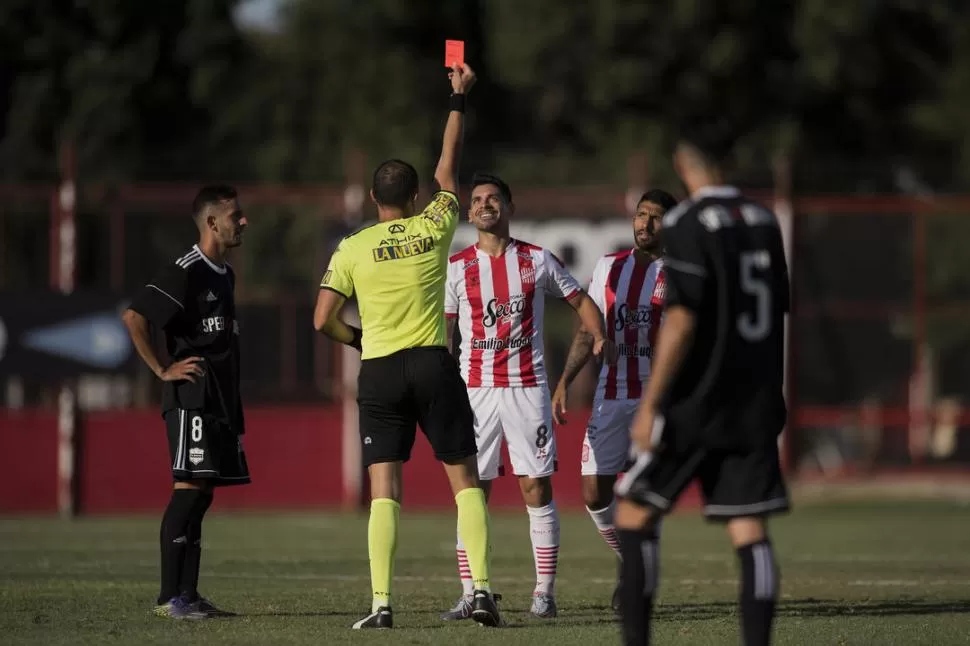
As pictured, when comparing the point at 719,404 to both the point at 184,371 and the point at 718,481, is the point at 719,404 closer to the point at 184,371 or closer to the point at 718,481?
the point at 718,481

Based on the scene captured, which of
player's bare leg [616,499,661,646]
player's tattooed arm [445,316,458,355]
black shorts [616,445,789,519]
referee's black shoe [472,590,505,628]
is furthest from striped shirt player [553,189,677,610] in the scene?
black shorts [616,445,789,519]

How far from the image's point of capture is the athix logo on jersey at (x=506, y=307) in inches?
368

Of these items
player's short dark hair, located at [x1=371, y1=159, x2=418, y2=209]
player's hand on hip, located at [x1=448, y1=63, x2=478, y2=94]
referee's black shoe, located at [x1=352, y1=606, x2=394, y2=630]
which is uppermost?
Result: player's hand on hip, located at [x1=448, y1=63, x2=478, y2=94]

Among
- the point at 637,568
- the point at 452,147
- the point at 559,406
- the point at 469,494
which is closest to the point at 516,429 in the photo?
the point at 559,406

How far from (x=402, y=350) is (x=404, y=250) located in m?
0.50

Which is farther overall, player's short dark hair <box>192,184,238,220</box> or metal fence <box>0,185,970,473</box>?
metal fence <box>0,185,970,473</box>

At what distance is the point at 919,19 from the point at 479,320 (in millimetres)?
27482

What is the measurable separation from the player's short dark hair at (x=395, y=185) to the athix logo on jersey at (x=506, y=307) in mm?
1099

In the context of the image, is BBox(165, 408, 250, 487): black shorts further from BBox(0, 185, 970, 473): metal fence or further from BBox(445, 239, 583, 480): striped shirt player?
BBox(0, 185, 970, 473): metal fence

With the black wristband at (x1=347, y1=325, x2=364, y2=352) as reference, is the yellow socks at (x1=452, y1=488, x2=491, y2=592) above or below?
below

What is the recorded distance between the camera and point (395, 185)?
332 inches

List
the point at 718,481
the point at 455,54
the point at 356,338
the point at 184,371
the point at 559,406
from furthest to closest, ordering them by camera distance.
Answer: the point at 559,406 → the point at 455,54 → the point at 184,371 → the point at 356,338 → the point at 718,481

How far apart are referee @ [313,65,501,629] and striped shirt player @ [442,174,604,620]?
762mm

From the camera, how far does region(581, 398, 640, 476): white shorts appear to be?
→ 9758mm
